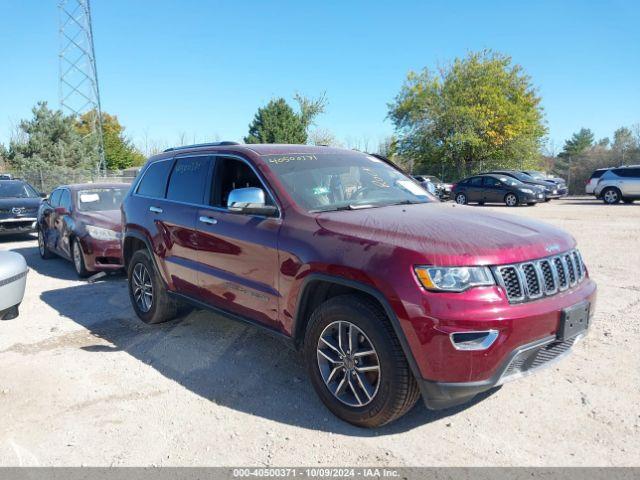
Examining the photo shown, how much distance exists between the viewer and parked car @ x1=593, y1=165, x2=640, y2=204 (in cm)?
2094

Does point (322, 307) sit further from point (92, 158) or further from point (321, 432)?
point (92, 158)

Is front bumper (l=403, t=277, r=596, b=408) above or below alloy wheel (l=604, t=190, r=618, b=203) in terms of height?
above

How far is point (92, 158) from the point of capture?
36.9m

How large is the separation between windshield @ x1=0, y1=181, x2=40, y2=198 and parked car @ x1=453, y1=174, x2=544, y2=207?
16.5m

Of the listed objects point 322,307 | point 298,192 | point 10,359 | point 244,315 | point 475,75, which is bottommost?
point 10,359

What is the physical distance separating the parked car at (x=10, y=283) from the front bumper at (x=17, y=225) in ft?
26.6

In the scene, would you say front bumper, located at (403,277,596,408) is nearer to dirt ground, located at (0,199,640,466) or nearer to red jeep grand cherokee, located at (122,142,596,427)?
red jeep grand cherokee, located at (122,142,596,427)

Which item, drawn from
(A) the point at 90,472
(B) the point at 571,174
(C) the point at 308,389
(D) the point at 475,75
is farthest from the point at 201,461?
(D) the point at 475,75

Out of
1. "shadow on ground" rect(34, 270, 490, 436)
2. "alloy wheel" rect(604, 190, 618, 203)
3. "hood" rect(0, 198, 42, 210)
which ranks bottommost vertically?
"shadow on ground" rect(34, 270, 490, 436)

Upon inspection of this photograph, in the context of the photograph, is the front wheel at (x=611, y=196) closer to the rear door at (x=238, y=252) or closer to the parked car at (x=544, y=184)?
the parked car at (x=544, y=184)

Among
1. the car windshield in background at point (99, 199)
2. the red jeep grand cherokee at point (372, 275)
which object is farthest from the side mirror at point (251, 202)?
the car windshield in background at point (99, 199)

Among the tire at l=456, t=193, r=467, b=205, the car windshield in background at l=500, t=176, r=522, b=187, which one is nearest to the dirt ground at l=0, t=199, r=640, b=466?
the car windshield in background at l=500, t=176, r=522, b=187

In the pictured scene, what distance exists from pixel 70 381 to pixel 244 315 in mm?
1495

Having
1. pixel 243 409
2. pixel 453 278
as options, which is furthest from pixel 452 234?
pixel 243 409
